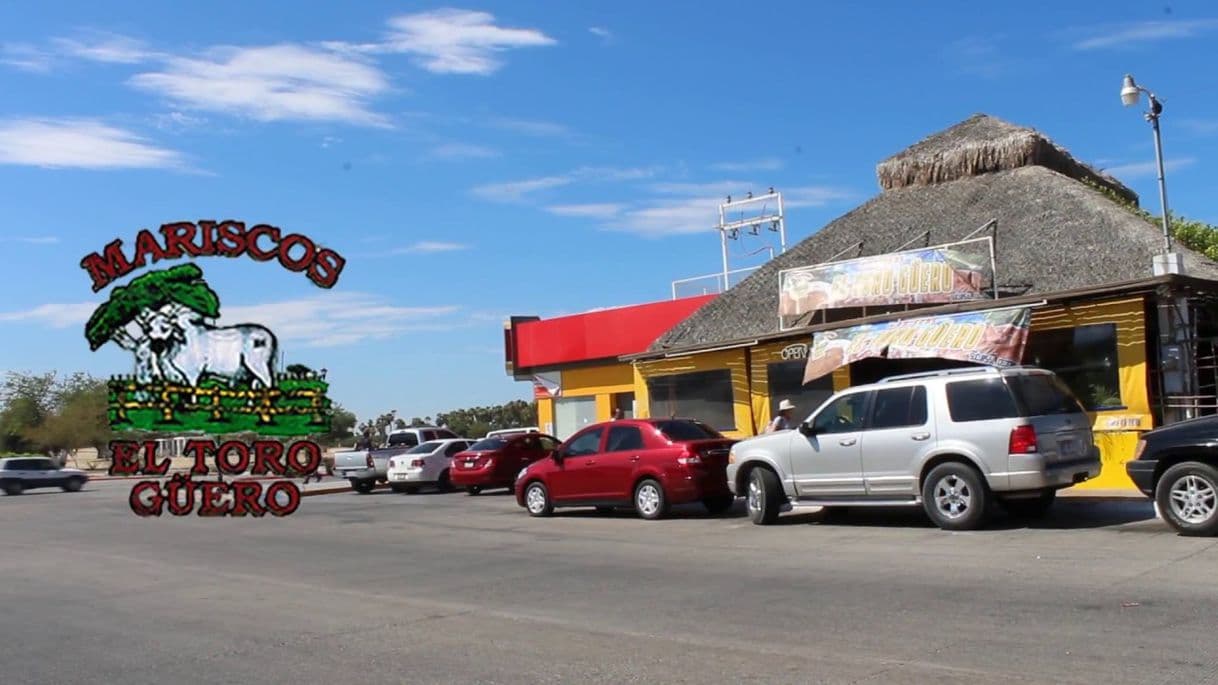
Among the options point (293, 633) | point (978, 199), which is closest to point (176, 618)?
point (293, 633)

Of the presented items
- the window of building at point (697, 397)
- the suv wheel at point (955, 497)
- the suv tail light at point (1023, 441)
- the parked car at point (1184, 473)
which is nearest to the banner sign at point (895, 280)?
the window of building at point (697, 397)

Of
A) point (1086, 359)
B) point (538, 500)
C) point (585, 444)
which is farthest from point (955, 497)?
point (538, 500)

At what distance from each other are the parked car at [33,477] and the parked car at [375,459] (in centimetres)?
1537

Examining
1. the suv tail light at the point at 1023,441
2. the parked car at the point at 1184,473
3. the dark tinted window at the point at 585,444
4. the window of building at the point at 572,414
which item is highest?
the window of building at the point at 572,414

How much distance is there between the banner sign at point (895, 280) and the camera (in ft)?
62.3

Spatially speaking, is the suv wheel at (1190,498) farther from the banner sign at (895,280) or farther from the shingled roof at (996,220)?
the banner sign at (895,280)

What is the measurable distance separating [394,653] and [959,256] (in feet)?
45.6

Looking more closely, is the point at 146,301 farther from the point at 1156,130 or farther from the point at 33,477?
the point at 33,477

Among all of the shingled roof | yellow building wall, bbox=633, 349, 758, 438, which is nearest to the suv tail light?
the shingled roof

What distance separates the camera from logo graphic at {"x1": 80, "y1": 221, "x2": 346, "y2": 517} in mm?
17141

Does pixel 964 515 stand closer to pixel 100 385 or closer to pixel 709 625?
pixel 709 625

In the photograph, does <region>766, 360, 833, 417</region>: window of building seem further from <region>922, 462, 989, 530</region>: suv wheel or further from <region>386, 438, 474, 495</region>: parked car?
<region>386, 438, 474, 495</region>: parked car

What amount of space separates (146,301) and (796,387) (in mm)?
12156

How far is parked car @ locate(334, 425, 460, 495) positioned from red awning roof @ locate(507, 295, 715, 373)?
11.3 feet
